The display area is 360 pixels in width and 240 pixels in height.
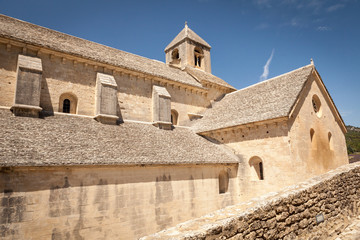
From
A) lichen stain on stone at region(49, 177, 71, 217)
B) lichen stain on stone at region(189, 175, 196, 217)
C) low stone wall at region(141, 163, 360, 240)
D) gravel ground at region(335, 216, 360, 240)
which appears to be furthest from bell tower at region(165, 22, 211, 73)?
gravel ground at region(335, 216, 360, 240)

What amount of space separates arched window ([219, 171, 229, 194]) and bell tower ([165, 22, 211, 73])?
521 inches

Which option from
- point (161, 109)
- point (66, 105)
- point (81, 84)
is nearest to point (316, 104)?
point (161, 109)

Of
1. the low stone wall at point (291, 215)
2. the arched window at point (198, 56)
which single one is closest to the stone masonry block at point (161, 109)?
the low stone wall at point (291, 215)

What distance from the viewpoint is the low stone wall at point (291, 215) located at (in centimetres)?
411

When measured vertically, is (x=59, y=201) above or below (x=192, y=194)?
above

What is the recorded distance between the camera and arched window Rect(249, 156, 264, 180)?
1379cm

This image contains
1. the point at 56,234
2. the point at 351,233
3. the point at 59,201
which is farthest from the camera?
the point at 59,201

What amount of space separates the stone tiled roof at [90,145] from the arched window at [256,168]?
1.02 meters

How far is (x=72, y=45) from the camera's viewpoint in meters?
14.5

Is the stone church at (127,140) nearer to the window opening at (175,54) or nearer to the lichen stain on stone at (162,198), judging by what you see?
the lichen stain on stone at (162,198)

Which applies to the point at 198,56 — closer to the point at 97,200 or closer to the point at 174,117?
the point at 174,117

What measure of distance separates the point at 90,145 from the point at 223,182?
27.1ft

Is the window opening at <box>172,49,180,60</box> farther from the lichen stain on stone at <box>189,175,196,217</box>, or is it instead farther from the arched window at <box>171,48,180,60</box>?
the lichen stain on stone at <box>189,175,196,217</box>

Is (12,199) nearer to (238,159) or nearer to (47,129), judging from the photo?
(47,129)
